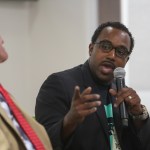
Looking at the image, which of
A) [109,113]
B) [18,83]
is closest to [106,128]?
[109,113]

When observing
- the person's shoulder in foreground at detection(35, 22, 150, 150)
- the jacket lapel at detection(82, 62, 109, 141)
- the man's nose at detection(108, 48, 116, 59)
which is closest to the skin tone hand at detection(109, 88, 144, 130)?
the person's shoulder in foreground at detection(35, 22, 150, 150)

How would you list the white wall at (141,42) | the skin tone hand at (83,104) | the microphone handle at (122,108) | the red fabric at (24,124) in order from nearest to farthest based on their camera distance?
the red fabric at (24,124) → the skin tone hand at (83,104) → the microphone handle at (122,108) → the white wall at (141,42)

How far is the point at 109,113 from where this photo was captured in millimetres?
1661

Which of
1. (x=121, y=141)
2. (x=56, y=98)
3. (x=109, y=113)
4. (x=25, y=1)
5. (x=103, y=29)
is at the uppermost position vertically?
(x=25, y=1)

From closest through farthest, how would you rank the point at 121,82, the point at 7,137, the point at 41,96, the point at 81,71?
1. the point at 7,137
2. the point at 121,82
3. the point at 41,96
4. the point at 81,71

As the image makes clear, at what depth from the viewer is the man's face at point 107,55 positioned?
1.66 meters

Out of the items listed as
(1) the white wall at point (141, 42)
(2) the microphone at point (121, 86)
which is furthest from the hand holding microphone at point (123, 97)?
(1) the white wall at point (141, 42)

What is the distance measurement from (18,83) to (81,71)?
0.85 meters

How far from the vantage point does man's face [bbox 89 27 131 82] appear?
5.46 ft

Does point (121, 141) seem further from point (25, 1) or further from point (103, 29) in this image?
point (25, 1)

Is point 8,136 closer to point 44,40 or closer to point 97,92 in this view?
point 97,92

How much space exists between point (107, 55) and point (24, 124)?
0.68m

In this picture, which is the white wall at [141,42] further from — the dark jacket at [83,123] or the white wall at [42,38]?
the dark jacket at [83,123]

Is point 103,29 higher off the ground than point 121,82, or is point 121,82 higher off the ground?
point 103,29
